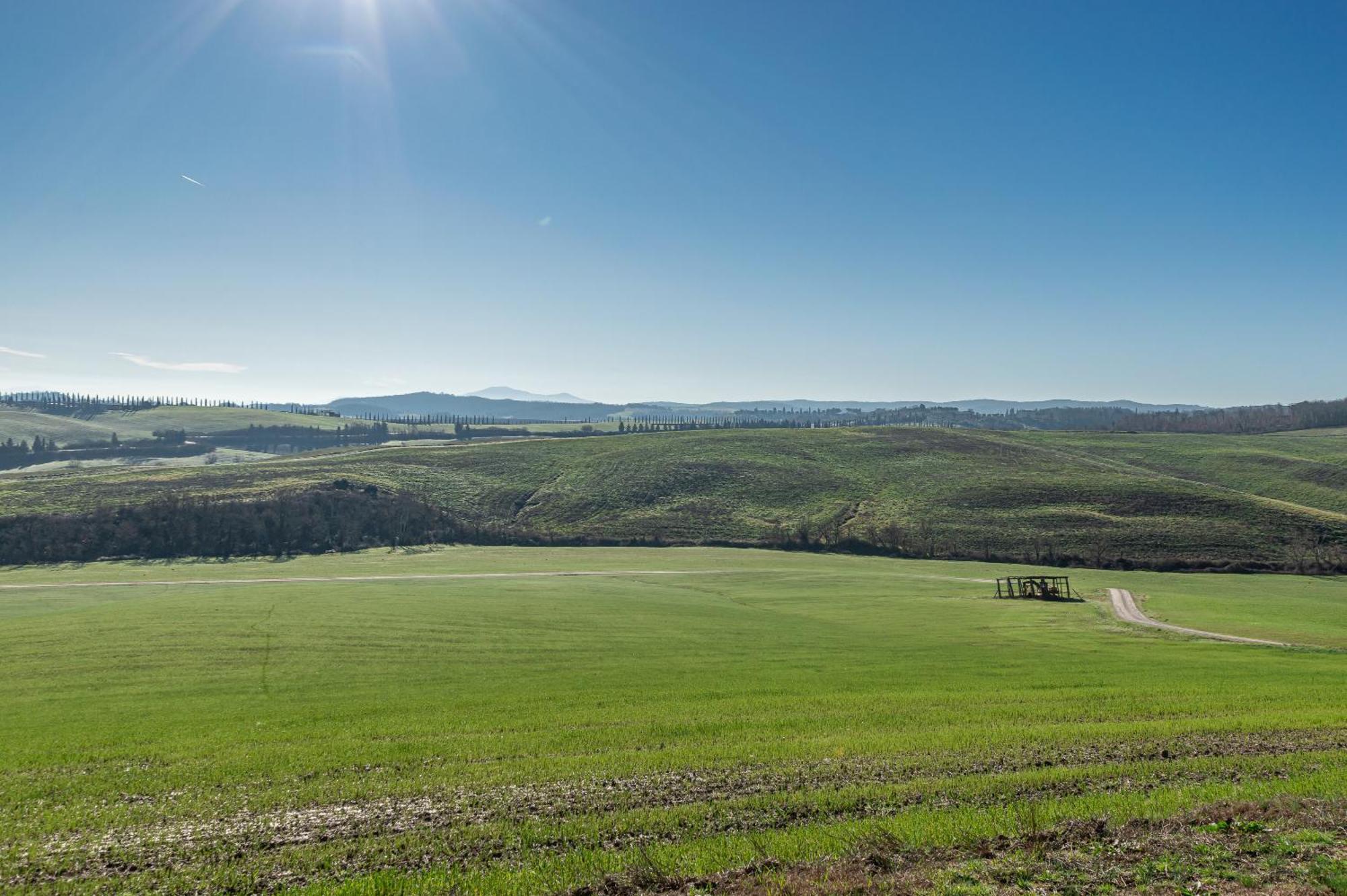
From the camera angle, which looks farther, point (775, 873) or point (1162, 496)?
point (1162, 496)

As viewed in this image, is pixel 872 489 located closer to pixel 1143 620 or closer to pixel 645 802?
pixel 1143 620

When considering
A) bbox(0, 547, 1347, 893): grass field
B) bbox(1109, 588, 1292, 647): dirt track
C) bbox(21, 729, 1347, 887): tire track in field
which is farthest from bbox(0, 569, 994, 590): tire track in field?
bbox(21, 729, 1347, 887): tire track in field

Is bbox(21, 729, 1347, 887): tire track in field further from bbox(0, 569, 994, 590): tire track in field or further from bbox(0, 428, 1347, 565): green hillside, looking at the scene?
bbox(0, 428, 1347, 565): green hillside

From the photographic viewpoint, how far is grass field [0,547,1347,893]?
461 inches

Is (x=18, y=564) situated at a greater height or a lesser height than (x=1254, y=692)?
lesser

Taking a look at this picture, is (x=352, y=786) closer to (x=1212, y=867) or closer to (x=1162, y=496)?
(x=1212, y=867)

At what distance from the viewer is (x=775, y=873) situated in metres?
10.7

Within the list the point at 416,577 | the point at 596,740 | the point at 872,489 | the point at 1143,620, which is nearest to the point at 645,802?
the point at 596,740

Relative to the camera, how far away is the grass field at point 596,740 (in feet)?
→ 38.4

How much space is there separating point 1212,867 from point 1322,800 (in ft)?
13.3

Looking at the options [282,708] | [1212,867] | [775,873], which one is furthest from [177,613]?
[1212,867]

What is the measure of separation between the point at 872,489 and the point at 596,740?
9779 centimetres

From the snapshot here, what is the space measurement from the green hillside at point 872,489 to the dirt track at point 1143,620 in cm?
2302

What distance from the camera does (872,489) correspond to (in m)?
110
